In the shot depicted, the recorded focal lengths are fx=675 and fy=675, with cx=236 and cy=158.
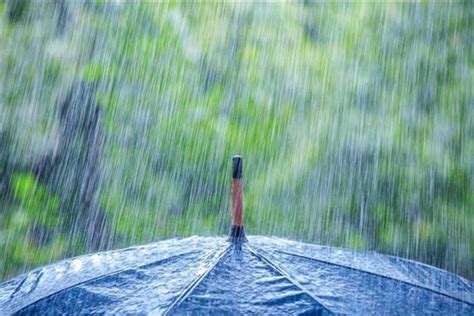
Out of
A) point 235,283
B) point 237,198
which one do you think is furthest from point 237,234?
point 235,283

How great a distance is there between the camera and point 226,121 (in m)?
5.30

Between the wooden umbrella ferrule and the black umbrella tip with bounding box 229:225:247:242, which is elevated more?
the wooden umbrella ferrule

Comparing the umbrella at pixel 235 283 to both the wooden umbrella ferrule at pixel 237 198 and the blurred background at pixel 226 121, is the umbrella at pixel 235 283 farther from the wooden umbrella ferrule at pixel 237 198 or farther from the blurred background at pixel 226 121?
the blurred background at pixel 226 121

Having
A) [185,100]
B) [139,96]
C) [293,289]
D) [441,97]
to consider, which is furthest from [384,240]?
[293,289]

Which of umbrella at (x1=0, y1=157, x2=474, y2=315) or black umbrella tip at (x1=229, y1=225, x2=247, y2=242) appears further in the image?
black umbrella tip at (x1=229, y1=225, x2=247, y2=242)

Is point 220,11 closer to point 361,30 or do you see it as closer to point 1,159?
point 361,30

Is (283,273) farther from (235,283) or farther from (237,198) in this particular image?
(237,198)

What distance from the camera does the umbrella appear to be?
2.09 m

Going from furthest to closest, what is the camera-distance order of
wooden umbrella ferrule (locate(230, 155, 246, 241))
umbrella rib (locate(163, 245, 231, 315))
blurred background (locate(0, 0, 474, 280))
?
1. blurred background (locate(0, 0, 474, 280))
2. wooden umbrella ferrule (locate(230, 155, 246, 241))
3. umbrella rib (locate(163, 245, 231, 315))

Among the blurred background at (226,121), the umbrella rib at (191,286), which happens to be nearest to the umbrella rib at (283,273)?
the umbrella rib at (191,286)

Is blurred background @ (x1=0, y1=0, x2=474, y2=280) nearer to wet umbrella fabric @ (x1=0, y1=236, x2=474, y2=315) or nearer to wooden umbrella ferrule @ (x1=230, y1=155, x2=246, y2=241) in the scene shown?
wet umbrella fabric @ (x1=0, y1=236, x2=474, y2=315)

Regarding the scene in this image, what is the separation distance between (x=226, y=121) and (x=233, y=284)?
10.6ft

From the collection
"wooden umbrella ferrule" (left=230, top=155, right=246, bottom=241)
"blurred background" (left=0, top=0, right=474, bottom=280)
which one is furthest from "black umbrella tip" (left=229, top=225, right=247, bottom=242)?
"blurred background" (left=0, top=0, right=474, bottom=280)

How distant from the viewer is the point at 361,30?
5.07 meters
